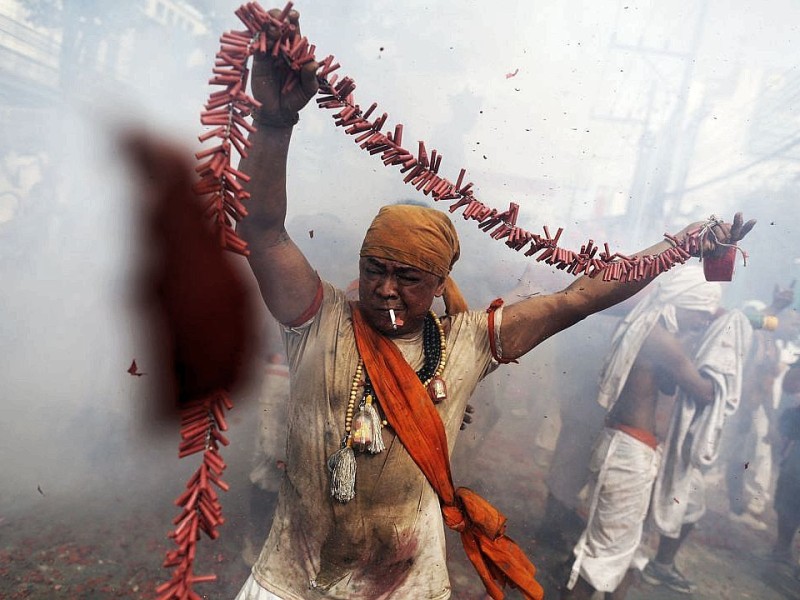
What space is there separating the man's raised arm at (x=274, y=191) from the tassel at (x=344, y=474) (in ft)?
2.20

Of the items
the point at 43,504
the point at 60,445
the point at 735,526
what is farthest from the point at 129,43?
the point at 735,526

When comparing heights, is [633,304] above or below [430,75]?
below

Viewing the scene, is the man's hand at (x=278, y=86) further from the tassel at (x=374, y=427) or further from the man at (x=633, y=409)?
the man at (x=633, y=409)

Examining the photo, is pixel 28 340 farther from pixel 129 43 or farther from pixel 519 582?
pixel 519 582

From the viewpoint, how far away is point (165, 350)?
4.93 meters

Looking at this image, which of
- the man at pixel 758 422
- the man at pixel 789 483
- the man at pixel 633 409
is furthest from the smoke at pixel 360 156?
the man at pixel 789 483

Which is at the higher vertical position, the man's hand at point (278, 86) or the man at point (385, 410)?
the man's hand at point (278, 86)

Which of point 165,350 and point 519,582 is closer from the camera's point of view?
point 519,582

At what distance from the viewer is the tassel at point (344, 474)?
233 cm

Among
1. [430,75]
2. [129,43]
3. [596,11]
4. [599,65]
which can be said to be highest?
[596,11]

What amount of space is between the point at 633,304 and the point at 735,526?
3.80 metres

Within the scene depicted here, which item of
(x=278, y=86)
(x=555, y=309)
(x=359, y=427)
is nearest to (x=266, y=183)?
(x=278, y=86)

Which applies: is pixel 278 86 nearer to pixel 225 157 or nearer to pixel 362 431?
pixel 225 157

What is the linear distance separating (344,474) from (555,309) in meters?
1.35
